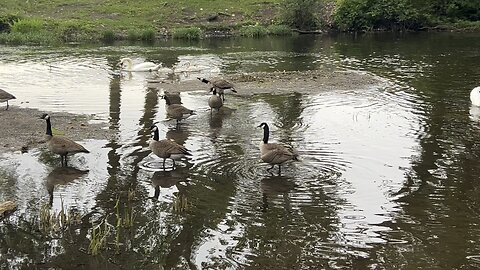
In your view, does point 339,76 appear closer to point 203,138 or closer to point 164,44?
point 203,138

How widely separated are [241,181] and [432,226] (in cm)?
421

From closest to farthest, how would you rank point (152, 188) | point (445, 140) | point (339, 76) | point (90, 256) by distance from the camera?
point (90, 256), point (152, 188), point (445, 140), point (339, 76)

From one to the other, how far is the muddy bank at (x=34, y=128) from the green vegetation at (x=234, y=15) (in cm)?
3675

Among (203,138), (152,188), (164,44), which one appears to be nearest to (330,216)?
(152,188)

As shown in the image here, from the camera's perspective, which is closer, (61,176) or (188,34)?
(61,176)

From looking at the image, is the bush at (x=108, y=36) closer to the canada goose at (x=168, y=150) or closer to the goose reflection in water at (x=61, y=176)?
the goose reflection in water at (x=61, y=176)

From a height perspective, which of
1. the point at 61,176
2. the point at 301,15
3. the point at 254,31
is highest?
the point at 301,15

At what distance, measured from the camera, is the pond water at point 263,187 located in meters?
9.42

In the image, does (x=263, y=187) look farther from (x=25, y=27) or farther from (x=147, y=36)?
(x=25, y=27)

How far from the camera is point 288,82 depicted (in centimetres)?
2762

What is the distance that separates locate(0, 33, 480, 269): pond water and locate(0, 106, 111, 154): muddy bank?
25.8 inches

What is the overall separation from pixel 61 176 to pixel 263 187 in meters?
4.53

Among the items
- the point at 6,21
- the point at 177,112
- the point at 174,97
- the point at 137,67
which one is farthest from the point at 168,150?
the point at 6,21

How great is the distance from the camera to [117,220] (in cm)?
1059
